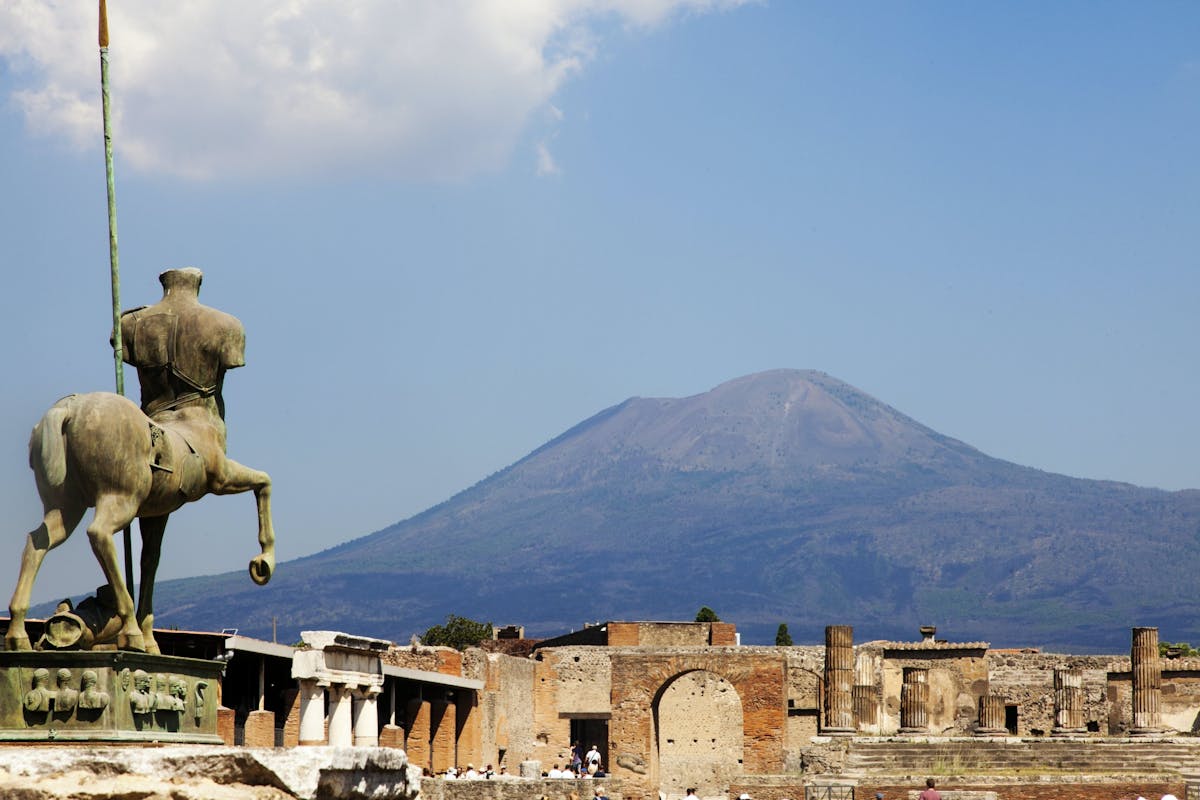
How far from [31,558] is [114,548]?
279 millimetres

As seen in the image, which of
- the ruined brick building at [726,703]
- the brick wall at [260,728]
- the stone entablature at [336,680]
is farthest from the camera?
the ruined brick building at [726,703]

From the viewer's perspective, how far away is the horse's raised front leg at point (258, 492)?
6.98m

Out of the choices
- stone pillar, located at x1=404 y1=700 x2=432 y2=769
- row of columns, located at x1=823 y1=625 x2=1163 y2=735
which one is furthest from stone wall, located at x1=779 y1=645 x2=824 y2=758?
stone pillar, located at x1=404 y1=700 x2=432 y2=769

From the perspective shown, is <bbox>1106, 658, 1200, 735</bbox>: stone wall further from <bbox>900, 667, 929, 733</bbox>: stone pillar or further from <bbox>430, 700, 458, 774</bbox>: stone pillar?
<bbox>430, 700, 458, 774</bbox>: stone pillar

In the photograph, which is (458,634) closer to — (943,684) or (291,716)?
(943,684)

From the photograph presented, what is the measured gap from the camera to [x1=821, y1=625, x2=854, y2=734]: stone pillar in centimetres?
4650

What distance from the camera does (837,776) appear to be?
35.6m

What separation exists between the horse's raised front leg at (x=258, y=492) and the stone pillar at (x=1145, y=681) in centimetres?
3892

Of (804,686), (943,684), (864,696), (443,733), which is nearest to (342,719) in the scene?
(443,733)

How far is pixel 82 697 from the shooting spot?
630 centimetres

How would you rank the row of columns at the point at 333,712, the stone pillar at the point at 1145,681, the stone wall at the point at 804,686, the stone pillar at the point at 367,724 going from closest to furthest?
the stone pillar at the point at 367,724 < the row of columns at the point at 333,712 < the stone pillar at the point at 1145,681 < the stone wall at the point at 804,686

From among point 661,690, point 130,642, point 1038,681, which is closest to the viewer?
point 130,642

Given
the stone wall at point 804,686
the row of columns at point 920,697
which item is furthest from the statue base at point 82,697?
the stone wall at point 804,686

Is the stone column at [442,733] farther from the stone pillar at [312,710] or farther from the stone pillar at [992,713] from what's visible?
the stone pillar at [312,710]
